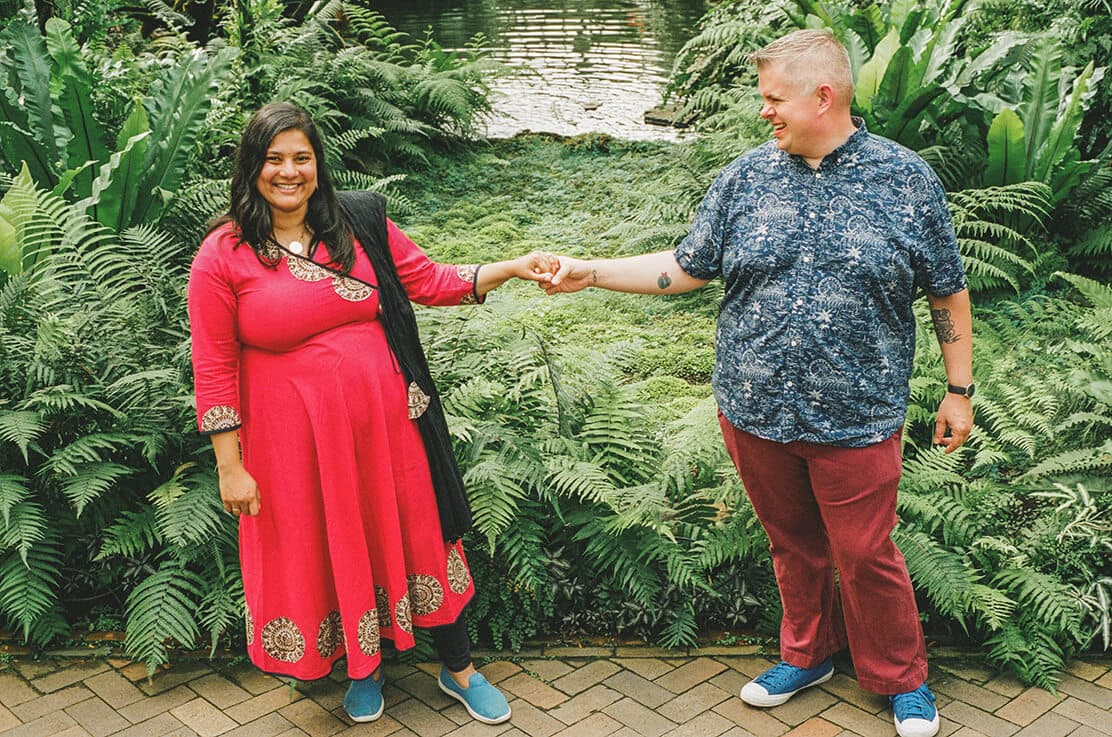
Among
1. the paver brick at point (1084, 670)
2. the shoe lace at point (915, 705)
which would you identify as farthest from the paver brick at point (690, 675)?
the paver brick at point (1084, 670)

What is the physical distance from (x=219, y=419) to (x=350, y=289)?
0.53m

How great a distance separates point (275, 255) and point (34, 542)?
5.51ft

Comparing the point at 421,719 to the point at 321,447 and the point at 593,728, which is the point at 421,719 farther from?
the point at 321,447

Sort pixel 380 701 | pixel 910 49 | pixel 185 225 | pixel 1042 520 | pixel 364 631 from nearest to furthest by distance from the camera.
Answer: pixel 364 631, pixel 380 701, pixel 1042 520, pixel 185 225, pixel 910 49

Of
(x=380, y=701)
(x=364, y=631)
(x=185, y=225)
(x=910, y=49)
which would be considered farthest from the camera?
(x=910, y=49)

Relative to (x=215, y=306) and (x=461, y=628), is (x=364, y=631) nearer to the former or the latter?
(x=461, y=628)

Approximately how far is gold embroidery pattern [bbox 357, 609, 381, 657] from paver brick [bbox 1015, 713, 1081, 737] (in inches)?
79.4

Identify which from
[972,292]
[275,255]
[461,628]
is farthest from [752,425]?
[972,292]

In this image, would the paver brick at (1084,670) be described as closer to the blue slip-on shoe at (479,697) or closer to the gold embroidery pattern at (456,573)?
the blue slip-on shoe at (479,697)

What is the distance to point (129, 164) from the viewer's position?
17.4 feet

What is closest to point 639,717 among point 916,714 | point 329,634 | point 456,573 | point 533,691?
point 533,691

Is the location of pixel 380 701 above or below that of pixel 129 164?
below

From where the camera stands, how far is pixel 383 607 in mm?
3414

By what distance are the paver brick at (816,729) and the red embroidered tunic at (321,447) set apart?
116cm
